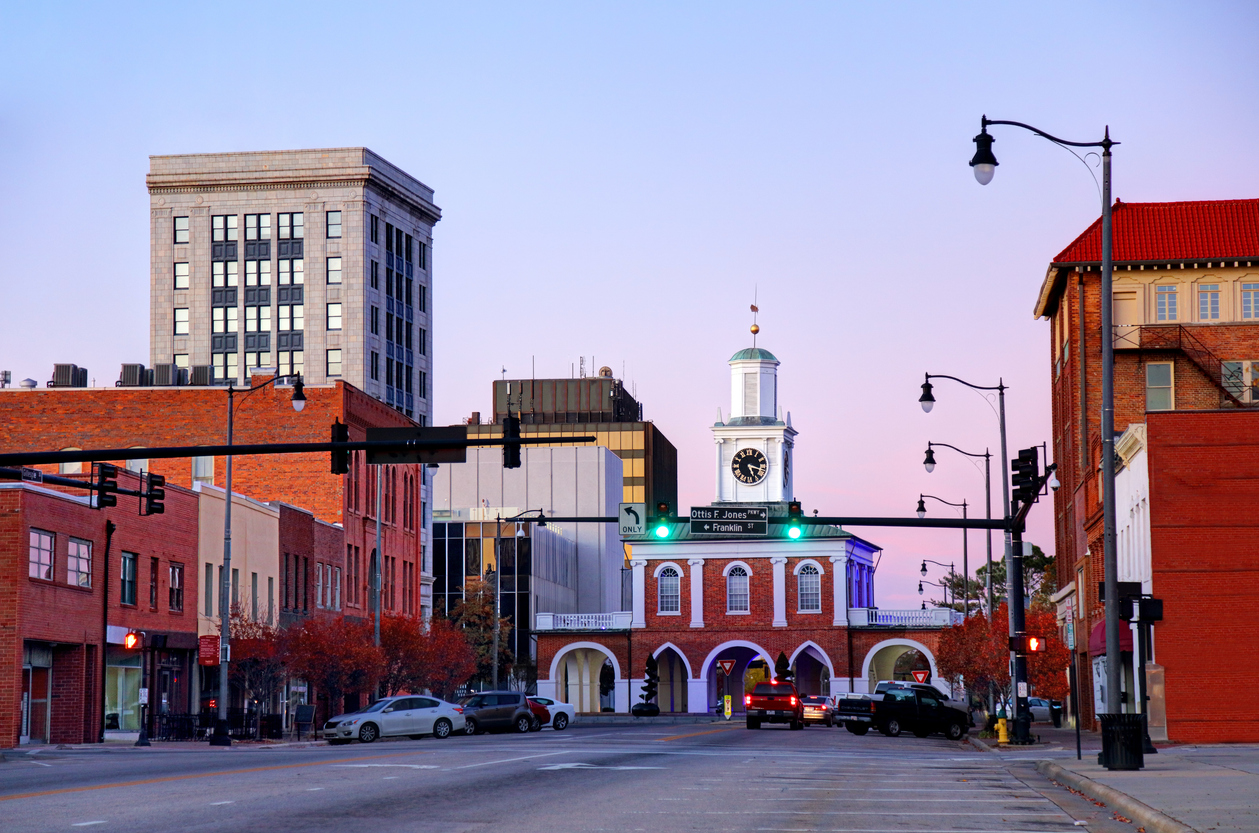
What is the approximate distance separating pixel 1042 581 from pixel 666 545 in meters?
26.9

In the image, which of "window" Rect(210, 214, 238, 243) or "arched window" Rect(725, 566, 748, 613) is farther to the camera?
"window" Rect(210, 214, 238, 243)

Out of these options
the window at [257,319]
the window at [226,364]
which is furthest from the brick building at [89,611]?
the window at [226,364]

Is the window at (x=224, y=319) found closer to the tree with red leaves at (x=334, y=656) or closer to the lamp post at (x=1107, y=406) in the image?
the tree with red leaves at (x=334, y=656)

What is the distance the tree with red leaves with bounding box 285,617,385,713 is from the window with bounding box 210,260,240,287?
62.5 metres

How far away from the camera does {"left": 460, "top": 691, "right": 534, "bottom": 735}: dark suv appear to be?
50000 mm

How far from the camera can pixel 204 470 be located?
227 feet

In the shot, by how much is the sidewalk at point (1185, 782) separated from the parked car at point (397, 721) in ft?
59.2

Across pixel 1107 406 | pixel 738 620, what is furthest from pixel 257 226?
pixel 1107 406

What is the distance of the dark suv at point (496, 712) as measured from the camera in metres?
50.0

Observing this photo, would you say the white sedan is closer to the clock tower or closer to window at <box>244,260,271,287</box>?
the clock tower

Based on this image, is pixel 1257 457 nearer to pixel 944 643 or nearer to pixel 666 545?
pixel 944 643

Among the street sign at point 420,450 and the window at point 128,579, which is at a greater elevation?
the street sign at point 420,450

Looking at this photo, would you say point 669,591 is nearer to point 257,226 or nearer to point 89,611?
point 257,226

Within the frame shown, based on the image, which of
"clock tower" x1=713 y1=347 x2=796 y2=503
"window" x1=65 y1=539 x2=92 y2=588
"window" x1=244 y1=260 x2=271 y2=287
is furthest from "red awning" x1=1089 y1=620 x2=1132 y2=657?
"window" x1=244 y1=260 x2=271 y2=287
